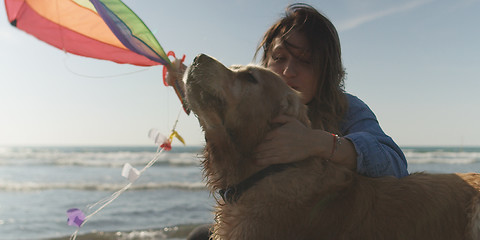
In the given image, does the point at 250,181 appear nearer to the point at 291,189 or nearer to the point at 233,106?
the point at 291,189

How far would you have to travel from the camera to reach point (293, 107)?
238cm

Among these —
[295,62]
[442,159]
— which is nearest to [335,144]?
[295,62]

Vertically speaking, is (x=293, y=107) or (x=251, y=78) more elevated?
(x=251, y=78)

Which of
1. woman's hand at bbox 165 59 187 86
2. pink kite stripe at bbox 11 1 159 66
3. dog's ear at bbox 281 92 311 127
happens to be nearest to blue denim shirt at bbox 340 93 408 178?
dog's ear at bbox 281 92 311 127

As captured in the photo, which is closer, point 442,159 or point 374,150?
point 374,150

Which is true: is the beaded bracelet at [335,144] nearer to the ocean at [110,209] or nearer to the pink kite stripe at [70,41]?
the pink kite stripe at [70,41]

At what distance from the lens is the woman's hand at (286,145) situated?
6.93ft

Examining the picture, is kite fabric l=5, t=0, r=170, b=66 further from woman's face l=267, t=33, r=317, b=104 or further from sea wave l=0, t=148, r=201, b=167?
sea wave l=0, t=148, r=201, b=167

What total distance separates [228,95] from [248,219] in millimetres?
819

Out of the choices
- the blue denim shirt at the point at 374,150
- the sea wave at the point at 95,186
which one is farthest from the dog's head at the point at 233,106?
the sea wave at the point at 95,186

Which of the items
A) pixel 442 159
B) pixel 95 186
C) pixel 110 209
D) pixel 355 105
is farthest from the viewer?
pixel 442 159

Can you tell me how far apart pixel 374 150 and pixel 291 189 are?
2.53 feet

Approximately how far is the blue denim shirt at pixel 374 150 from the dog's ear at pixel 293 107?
1.26ft

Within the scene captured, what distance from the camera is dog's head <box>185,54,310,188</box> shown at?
2.18 metres
